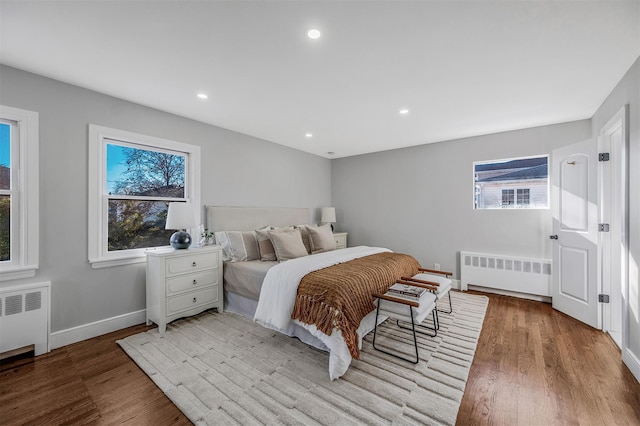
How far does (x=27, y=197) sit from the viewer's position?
7.69 feet

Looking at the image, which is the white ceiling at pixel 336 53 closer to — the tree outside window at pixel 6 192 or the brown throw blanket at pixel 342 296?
the tree outside window at pixel 6 192

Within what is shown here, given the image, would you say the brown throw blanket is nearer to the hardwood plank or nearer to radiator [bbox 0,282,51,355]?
the hardwood plank

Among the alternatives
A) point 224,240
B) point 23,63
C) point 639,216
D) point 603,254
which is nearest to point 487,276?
point 603,254

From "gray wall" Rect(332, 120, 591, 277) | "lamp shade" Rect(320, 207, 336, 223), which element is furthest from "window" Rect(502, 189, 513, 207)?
"lamp shade" Rect(320, 207, 336, 223)

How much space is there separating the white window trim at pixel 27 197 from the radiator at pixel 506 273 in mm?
5197

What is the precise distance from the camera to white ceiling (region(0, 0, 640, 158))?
1.63 m

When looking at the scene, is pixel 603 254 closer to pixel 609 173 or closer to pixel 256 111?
pixel 609 173

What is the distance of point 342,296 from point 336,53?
1.91 m

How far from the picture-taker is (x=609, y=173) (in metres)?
2.81

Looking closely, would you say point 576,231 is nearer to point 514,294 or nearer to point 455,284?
point 514,294

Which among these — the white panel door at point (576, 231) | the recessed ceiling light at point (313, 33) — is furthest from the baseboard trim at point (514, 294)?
the recessed ceiling light at point (313, 33)

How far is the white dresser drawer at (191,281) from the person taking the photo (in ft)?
9.32

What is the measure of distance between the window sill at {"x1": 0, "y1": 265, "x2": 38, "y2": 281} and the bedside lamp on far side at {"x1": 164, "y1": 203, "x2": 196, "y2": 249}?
1.11 metres

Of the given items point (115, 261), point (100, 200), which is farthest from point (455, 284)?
point (100, 200)
